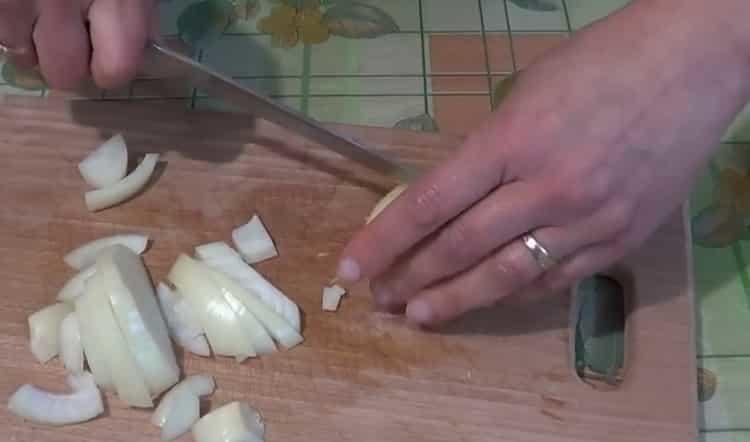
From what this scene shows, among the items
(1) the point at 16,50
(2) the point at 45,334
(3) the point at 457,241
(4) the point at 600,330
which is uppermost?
(1) the point at 16,50

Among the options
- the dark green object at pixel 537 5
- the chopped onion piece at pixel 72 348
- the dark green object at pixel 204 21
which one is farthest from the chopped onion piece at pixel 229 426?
the dark green object at pixel 537 5

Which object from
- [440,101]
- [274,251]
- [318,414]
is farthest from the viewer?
[440,101]

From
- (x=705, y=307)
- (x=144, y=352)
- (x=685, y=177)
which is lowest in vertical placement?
(x=705, y=307)

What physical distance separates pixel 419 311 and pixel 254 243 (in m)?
0.21

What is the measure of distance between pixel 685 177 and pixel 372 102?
20.3 inches

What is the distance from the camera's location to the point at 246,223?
1.09 m

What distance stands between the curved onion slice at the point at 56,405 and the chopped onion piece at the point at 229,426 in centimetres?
10

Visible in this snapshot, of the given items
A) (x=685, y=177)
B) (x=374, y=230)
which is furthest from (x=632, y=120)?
(x=374, y=230)

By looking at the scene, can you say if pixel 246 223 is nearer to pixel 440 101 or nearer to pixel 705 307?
pixel 440 101

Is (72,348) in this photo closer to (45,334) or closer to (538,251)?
(45,334)

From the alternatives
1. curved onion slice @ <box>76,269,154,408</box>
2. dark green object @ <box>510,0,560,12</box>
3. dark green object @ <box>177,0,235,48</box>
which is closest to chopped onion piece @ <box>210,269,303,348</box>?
curved onion slice @ <box>76,269,154,408</box>

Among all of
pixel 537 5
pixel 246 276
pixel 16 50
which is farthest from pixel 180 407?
pixel 537 5

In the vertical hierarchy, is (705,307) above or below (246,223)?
below

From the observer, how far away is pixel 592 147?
2.72 ft
